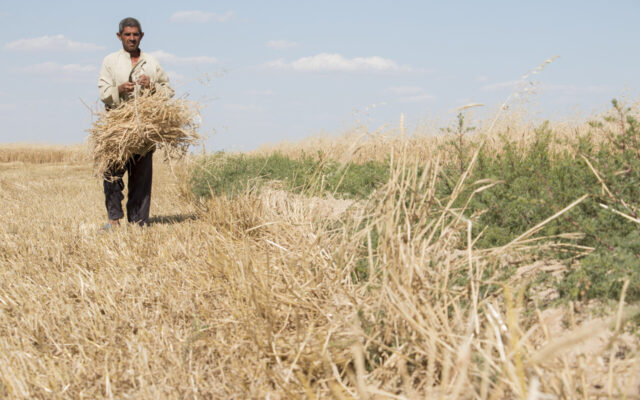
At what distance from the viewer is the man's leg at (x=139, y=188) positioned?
5.74 metres

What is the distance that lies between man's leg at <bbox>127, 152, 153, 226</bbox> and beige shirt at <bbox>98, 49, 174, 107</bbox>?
649mm

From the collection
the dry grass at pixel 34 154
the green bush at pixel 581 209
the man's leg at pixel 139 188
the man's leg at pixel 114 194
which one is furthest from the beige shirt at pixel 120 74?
the dry grass at pixel 34 154

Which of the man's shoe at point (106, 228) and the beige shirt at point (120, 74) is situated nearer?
the beige shirt at point (120, 74)

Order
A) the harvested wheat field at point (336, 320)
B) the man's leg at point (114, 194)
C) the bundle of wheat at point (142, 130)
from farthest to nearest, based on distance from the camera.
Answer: the man's leg at point (114, 194) → the bundle of wheat at point (142, 130) → the harvested wheat field at point (336, 320)

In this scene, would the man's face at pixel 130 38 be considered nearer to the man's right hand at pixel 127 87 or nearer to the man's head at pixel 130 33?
the man's head at pixel 130 33

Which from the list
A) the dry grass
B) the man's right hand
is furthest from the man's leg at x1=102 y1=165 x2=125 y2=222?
the dry grass

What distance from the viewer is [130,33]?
5.39 meters

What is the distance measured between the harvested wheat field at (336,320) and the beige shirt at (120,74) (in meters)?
1.85

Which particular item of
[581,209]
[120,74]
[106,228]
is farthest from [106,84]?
[581,209]

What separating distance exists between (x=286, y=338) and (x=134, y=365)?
0.67m

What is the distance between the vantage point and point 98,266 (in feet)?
13.6

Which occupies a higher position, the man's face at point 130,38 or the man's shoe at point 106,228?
the man's face at point 130,38

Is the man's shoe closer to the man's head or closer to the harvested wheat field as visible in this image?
the harvested wheat field

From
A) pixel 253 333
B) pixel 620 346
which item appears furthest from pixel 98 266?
pixel 620 346
